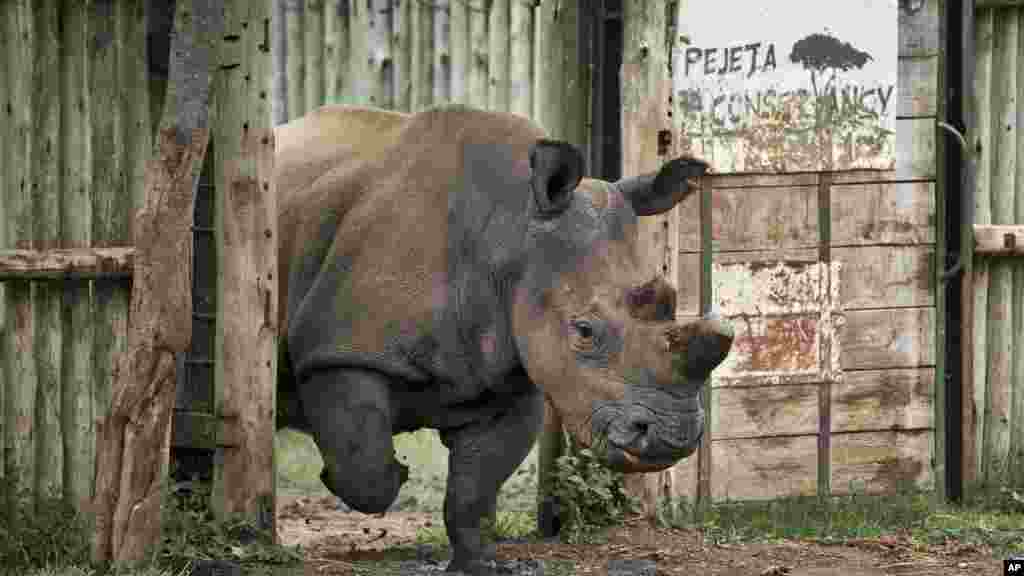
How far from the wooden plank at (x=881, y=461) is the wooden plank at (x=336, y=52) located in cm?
308

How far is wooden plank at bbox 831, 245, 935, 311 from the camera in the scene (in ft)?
32.2

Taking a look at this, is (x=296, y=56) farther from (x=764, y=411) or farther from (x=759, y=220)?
(x=764, y=411)

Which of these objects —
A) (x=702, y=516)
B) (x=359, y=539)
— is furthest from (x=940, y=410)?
(x=359, y=539)

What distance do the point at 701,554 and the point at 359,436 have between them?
1.77 meters

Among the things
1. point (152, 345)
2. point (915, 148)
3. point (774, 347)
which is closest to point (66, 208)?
point (152, 345)

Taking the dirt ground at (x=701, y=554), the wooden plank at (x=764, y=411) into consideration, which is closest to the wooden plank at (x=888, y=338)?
the wooden plank at (x=764, y=411)

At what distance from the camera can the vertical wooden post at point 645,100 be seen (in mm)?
9023

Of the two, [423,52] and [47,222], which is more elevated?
[423,52]

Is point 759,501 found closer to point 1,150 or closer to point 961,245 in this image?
point 961,245

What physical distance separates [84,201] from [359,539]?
2505mm

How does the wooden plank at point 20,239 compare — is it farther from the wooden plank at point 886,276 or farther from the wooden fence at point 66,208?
the wooden plank at point 886,276

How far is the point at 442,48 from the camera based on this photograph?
382 inches

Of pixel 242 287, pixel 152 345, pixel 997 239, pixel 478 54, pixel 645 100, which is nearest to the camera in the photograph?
pixel 152 345

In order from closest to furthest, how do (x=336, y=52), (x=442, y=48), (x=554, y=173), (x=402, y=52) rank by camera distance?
(x=554, y=173) < (x=442, y=48) < (x=402, y=52) < (x=336, y=52)
